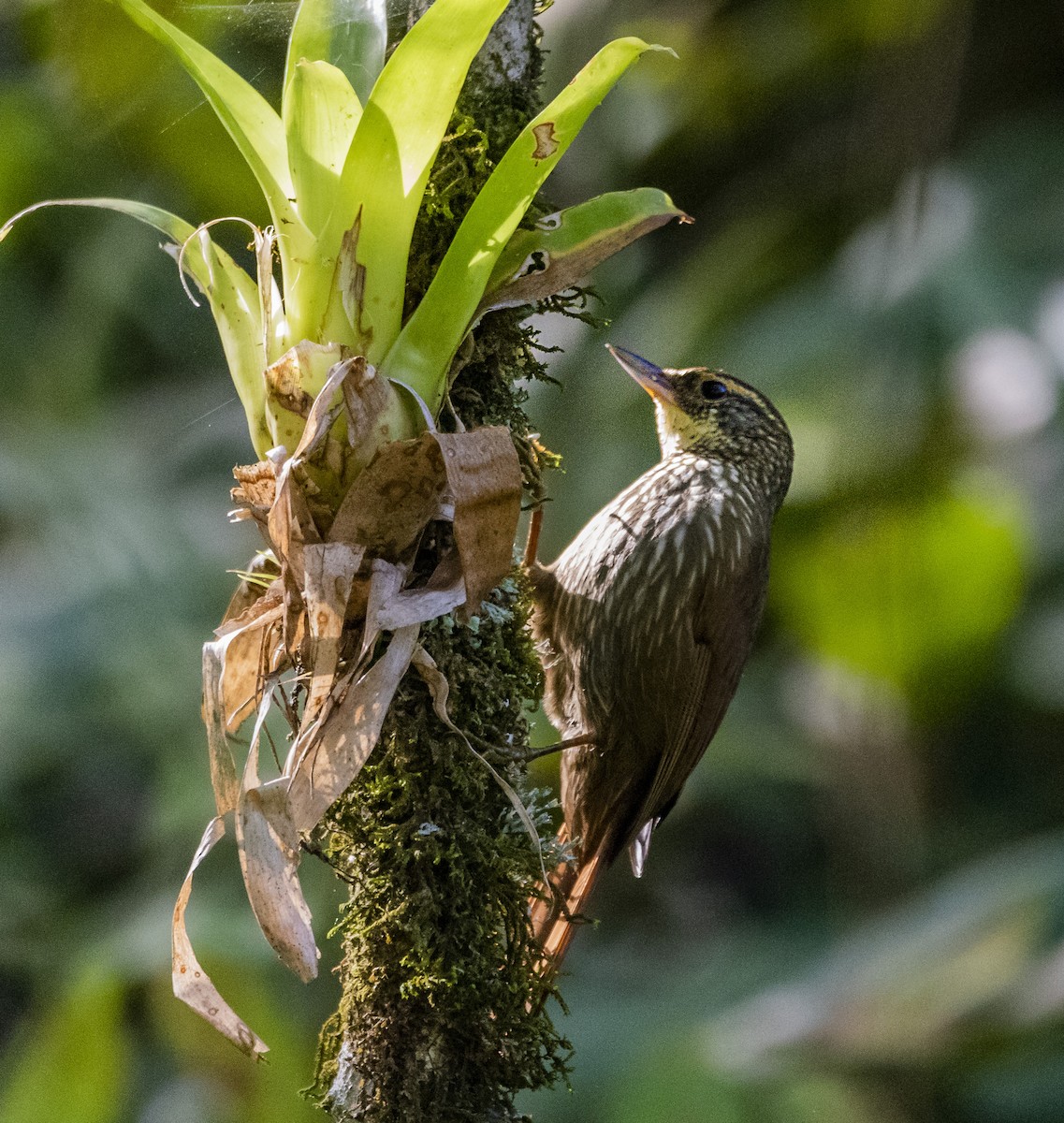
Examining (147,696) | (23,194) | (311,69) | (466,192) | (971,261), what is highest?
(311,69)

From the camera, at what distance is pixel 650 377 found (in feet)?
8.91

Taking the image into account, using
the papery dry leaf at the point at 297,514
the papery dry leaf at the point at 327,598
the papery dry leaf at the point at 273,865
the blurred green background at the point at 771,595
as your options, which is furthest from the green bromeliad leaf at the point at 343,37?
the blurred green background at the point at 771,595

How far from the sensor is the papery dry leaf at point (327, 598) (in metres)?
1.45

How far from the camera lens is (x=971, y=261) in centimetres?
458

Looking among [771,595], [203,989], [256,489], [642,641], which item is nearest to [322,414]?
[256,489]

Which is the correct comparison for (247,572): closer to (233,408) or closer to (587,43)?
(233,408)

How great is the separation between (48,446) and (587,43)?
6.94 ft

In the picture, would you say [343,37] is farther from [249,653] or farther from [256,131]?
[249,653]

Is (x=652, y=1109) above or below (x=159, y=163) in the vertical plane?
below

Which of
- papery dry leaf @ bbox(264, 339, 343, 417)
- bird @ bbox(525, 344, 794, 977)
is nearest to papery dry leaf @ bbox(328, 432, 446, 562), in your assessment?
papery dry leaf @ bbox(264, 339, 343, 417)

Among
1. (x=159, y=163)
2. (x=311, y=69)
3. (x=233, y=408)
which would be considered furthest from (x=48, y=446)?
(x=311, y=69)

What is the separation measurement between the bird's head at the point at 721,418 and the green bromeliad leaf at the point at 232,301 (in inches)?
46.7

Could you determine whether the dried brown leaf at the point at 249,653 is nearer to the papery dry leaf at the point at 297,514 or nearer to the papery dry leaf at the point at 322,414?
the papery dry leaf at the point at 297,514

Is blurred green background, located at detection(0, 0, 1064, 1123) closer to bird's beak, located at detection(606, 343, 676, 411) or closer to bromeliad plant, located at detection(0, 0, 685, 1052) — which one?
bird's beak, located at detection(606, 343, 676, 411)
